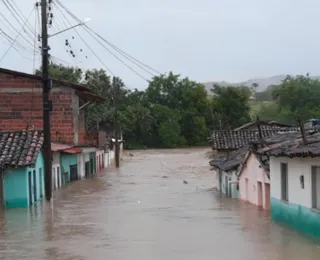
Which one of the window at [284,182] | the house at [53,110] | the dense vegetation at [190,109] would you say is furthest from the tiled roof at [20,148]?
the dense vegetation at [190,109]

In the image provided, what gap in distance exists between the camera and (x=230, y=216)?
84.9 ft

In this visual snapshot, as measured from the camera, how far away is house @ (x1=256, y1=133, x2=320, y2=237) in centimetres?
1817

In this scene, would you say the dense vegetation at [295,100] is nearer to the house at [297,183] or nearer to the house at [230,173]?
the house at [230,173]

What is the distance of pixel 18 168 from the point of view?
1051 inches

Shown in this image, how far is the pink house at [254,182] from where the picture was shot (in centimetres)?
2692

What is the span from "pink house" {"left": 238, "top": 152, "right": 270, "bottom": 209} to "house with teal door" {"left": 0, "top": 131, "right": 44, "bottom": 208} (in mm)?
8611

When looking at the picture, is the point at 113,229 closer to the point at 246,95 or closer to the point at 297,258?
the point at 297,258

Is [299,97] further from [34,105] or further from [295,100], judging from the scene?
[34,105]

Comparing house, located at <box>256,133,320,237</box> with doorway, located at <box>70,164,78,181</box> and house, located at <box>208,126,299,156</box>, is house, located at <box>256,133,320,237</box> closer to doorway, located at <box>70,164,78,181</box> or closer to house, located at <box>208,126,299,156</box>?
house, located at <box>208,126,299,156</box>

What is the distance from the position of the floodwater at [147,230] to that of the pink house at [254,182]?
538 millimetres

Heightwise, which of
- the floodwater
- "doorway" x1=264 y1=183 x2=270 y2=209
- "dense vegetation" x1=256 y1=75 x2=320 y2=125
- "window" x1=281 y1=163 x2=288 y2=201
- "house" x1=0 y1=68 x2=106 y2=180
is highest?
"dense vegetation" x1=256 y1=75 x2=320 y2=125

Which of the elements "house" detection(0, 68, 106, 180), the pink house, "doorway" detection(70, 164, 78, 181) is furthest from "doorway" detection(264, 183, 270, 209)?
"doorway" detection(70, 164, 78, 181)

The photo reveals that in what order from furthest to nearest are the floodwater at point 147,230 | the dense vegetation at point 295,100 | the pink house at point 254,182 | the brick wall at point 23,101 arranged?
1. the dense vegetation at point 295,100
2. the brick wall at point 23,101
3. the pink house at point 254,182
4. the floodwater at point 147,230

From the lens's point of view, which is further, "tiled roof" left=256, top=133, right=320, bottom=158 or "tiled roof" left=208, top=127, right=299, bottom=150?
"tiled roof" left=208, top=127, right=299, bottom=150
